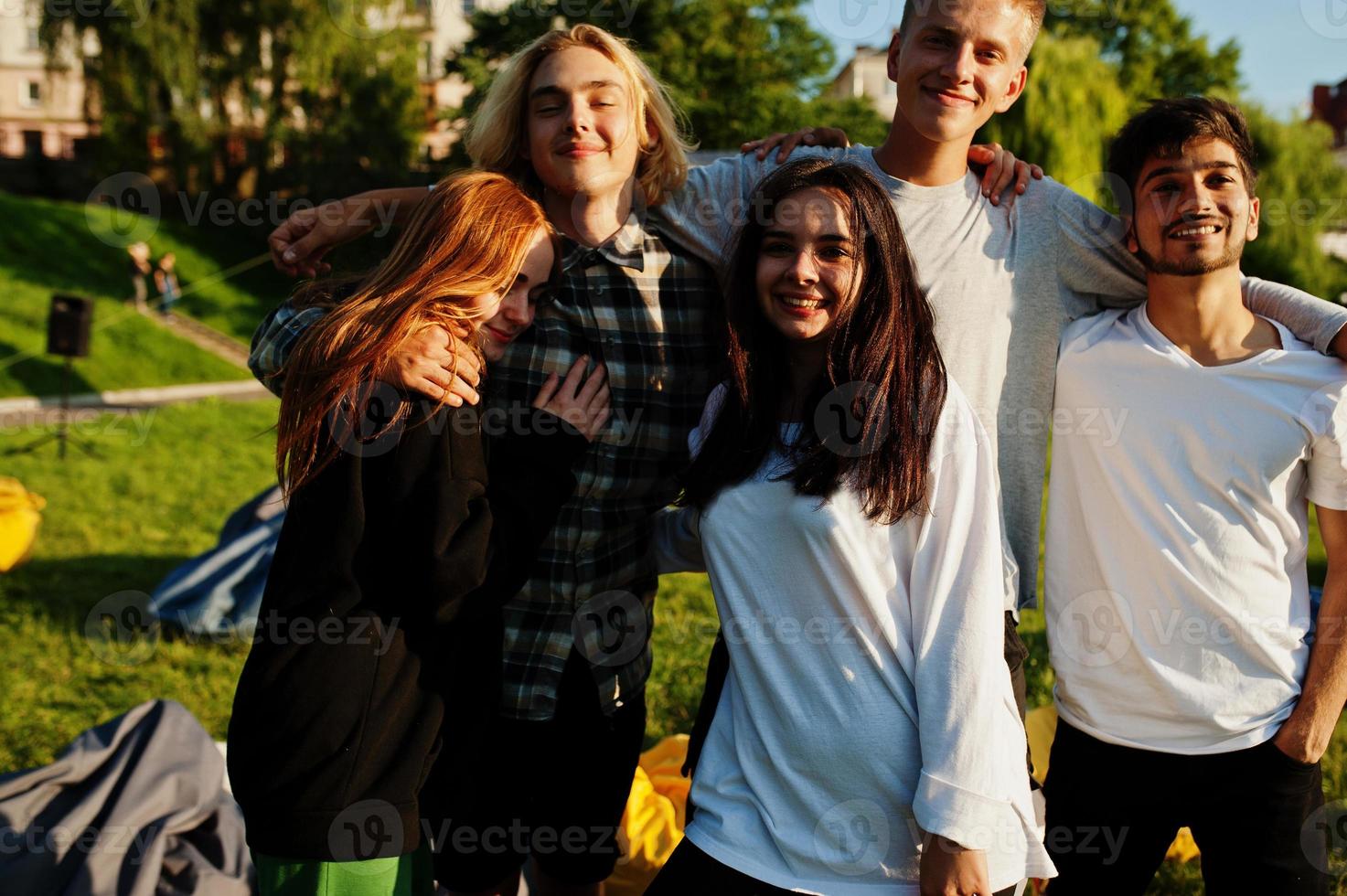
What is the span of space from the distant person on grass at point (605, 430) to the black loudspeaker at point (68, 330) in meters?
10.4

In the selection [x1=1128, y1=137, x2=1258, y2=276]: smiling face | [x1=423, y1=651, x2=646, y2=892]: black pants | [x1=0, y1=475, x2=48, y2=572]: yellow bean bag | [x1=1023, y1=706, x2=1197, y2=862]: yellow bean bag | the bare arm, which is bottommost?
[x1=0, y1=475, x2=48, y2=572]: yellow bean bag

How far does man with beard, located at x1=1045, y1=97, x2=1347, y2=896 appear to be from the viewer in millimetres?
2221

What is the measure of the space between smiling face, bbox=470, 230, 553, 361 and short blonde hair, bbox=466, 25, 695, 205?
1.53 feet

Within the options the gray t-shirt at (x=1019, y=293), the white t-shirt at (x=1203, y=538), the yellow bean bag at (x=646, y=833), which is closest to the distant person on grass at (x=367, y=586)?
the gray t-shirt at (x=1019, y=293)

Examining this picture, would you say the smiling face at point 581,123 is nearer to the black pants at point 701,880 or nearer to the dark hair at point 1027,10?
the dark hair at point 1027,10

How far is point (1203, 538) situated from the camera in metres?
2.25

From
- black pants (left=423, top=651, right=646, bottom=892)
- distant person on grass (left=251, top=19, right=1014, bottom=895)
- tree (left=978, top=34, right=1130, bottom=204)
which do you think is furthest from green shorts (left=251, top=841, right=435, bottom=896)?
tree (left=978, top=34, right=1130, bottom=204)

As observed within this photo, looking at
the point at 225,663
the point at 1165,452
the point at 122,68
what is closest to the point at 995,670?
the point at 1165,452

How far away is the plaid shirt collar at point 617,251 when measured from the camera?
2514 mm

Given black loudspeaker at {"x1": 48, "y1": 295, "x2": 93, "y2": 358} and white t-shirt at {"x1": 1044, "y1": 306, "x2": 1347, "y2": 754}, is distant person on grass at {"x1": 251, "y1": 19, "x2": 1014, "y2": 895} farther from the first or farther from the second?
black loudspeaker at {"x1": 48, "y1": 295, "x2": 93, "y2": 358}

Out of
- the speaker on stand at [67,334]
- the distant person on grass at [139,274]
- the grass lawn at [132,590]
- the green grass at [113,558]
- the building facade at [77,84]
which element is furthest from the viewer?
the building facade at [77,84]

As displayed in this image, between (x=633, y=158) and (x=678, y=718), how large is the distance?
124 inches

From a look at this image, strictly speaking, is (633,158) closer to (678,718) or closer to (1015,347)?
(1015,347)

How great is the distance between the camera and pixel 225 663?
574 centimetres
